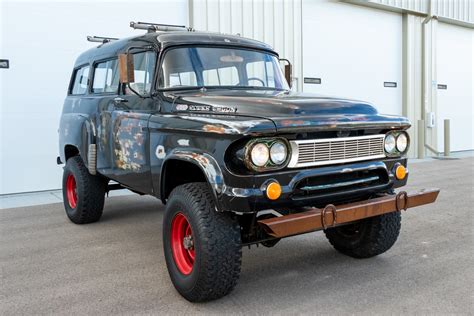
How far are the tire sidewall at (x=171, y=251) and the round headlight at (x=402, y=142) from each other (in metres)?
1.82

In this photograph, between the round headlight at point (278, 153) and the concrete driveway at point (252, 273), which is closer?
the round headlight at point (278, 153)

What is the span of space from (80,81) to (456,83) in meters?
14.0

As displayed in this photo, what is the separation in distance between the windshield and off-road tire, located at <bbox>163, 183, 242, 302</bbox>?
1208mm

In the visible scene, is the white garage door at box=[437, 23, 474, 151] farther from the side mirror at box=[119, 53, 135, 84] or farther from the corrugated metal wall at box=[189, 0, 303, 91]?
the side mirror at box=[119, 53, 135, 84]

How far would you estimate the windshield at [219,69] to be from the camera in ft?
13.7

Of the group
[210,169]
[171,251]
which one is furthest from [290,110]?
[171,251]

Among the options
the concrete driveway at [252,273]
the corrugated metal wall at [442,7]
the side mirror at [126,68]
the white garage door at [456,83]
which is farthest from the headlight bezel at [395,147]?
the white garage door at [456,83]

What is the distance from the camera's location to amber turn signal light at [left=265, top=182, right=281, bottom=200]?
3.03 m

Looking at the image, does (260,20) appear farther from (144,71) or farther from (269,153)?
(269,153)

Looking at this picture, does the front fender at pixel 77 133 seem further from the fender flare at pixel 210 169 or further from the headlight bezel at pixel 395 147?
the headlight bezel at pixel 395 147

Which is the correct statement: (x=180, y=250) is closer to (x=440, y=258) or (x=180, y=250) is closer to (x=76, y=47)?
(x=440, y=258)

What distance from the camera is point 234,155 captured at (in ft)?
10.1

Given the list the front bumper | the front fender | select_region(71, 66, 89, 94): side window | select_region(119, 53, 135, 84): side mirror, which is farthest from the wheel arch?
select_region(71, 66, 89, 94): side window

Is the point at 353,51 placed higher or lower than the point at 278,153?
higher
